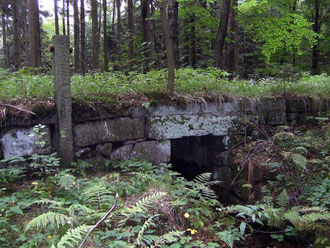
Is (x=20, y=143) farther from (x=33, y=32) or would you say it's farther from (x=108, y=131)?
(x=33, y=32)

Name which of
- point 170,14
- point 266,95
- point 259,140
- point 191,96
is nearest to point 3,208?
point 191,96

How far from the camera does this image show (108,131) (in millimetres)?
4570

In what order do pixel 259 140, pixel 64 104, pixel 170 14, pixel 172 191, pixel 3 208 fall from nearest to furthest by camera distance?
1. pixel 3 208
2. pixel 172 191
3. pixel 64 104
4. pixel 259 140
5. pixel 170 14

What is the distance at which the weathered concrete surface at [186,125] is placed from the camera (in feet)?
16.1

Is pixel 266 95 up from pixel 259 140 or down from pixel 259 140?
up

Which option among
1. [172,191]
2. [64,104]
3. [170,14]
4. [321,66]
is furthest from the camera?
[321,66]

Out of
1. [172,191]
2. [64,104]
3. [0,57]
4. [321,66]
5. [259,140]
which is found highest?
[0,57]

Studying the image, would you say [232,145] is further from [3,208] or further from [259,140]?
[3,208]

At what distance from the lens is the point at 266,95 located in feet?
19.2

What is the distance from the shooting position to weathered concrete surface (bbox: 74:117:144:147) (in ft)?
14.4

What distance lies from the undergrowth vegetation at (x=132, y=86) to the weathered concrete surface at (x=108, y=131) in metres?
0.43

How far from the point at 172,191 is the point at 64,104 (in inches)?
79.3

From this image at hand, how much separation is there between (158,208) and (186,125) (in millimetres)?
2164

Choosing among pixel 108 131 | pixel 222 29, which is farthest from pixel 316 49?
pixel 108 131
